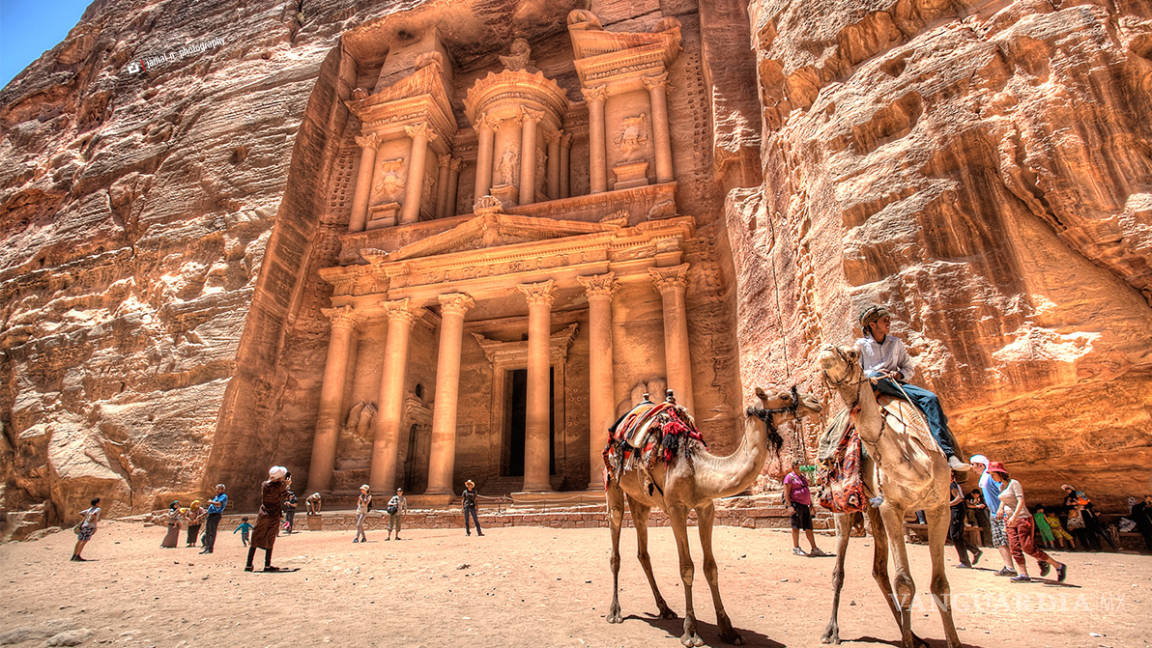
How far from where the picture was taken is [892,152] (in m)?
8.45

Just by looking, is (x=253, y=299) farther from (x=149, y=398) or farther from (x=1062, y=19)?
(x=1062, y=19)

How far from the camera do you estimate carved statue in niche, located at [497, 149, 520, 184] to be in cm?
2061

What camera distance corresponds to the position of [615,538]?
4.80 meters

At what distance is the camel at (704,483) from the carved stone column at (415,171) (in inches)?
696

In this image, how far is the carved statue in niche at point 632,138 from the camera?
64.6ft

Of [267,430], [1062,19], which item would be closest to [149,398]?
[267,430]

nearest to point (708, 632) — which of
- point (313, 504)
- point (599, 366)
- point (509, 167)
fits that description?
point (599, 366)

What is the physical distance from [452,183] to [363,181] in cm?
355

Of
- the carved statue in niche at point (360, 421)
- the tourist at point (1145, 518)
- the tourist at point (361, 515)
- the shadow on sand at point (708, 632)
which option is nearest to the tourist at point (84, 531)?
the tourist at point (361, 515)

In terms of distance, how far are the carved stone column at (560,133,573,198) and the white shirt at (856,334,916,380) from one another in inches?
724

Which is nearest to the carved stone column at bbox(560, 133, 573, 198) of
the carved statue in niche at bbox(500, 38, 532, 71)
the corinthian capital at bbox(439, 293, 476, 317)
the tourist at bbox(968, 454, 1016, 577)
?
the carved statue in niche at bbox(500, 38, 532, 71)

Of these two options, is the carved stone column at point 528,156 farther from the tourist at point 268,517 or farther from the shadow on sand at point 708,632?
the shadow on sand at point 708,632

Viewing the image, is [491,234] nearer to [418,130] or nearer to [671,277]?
[671,277]

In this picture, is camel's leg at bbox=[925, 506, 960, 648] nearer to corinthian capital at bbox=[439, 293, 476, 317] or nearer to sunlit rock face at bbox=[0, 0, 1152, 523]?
sunlit rock face at bbox=[0, 0, 1152, 523]
